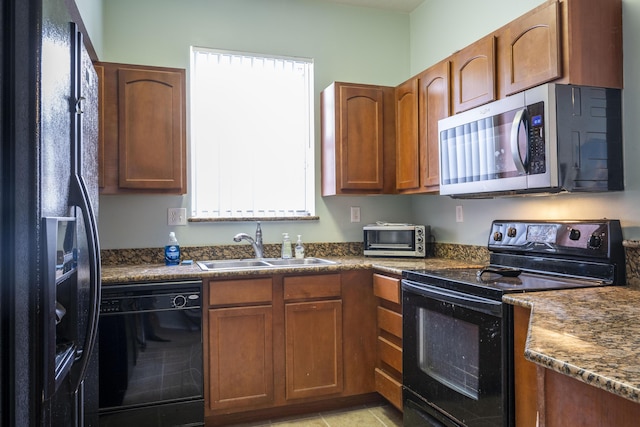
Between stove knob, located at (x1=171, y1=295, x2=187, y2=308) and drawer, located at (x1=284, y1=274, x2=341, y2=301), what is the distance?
1.84 ft

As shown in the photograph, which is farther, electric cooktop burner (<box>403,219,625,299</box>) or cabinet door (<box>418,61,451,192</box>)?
cabinet door (<box>418,61,451,192</box>)

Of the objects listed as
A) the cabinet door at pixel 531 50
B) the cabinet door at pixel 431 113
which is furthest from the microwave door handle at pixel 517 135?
the cabinet door at pixel 431 113

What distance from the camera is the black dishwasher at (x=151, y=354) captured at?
2.24 m

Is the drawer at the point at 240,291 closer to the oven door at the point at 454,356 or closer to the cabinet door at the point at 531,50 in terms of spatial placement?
the oven door at the point at 454,356

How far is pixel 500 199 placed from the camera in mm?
2625

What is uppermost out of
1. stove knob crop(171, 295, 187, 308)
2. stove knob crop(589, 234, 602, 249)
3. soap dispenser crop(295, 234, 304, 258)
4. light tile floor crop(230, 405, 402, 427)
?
A: stove knob crop(589, 234, 602, 249)

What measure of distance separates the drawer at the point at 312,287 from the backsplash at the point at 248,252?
60 cm

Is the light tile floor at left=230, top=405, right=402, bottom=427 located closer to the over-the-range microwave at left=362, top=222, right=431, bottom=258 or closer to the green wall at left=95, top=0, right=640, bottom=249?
the over-the-range microwave at left=362, top=222, right=431, bottom=258

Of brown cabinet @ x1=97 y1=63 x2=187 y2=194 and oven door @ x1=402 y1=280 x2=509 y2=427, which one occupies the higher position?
brown cabinet @ x1=97 y1=63 x2=187 y2=194

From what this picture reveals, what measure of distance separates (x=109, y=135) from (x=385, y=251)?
1.86 meters

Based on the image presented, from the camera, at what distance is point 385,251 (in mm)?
3117

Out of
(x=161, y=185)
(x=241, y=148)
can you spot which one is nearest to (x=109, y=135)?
(x=161, y=185)

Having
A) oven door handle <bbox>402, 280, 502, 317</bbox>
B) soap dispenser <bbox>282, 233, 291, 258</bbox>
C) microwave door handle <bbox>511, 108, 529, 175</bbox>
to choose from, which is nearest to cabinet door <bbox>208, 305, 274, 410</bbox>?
soap dispenser <bbox>282, 233, 291, 258</bbox>

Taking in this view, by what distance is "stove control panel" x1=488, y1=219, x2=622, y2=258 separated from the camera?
1887 mm
